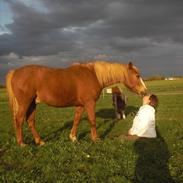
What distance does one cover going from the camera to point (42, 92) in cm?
1075

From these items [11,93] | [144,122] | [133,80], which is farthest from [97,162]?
[133,80]

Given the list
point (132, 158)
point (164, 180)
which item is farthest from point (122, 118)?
point (164, 180)

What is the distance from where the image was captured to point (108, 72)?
11.8 m

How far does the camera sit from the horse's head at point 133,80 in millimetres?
12047

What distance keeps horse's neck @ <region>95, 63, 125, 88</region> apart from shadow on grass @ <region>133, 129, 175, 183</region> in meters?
2.49

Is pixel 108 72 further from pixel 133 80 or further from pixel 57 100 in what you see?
pixel 57 100

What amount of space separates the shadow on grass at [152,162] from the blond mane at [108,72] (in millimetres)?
2498

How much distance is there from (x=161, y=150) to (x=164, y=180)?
261cm

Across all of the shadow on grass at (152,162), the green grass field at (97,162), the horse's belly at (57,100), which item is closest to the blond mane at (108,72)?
the horse's belly at (57,100)

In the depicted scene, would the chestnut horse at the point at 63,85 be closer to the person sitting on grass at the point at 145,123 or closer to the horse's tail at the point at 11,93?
the horse's tail at the point at 11,93

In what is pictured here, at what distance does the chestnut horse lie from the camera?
416 inches

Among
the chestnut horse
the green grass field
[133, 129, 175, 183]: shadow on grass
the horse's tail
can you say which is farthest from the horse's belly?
[133, 129, 175, 183]: shadow on grass

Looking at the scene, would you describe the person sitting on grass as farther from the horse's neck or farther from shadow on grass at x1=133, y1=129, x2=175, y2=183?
the horse's neck

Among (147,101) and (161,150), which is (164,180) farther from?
(147,101)
